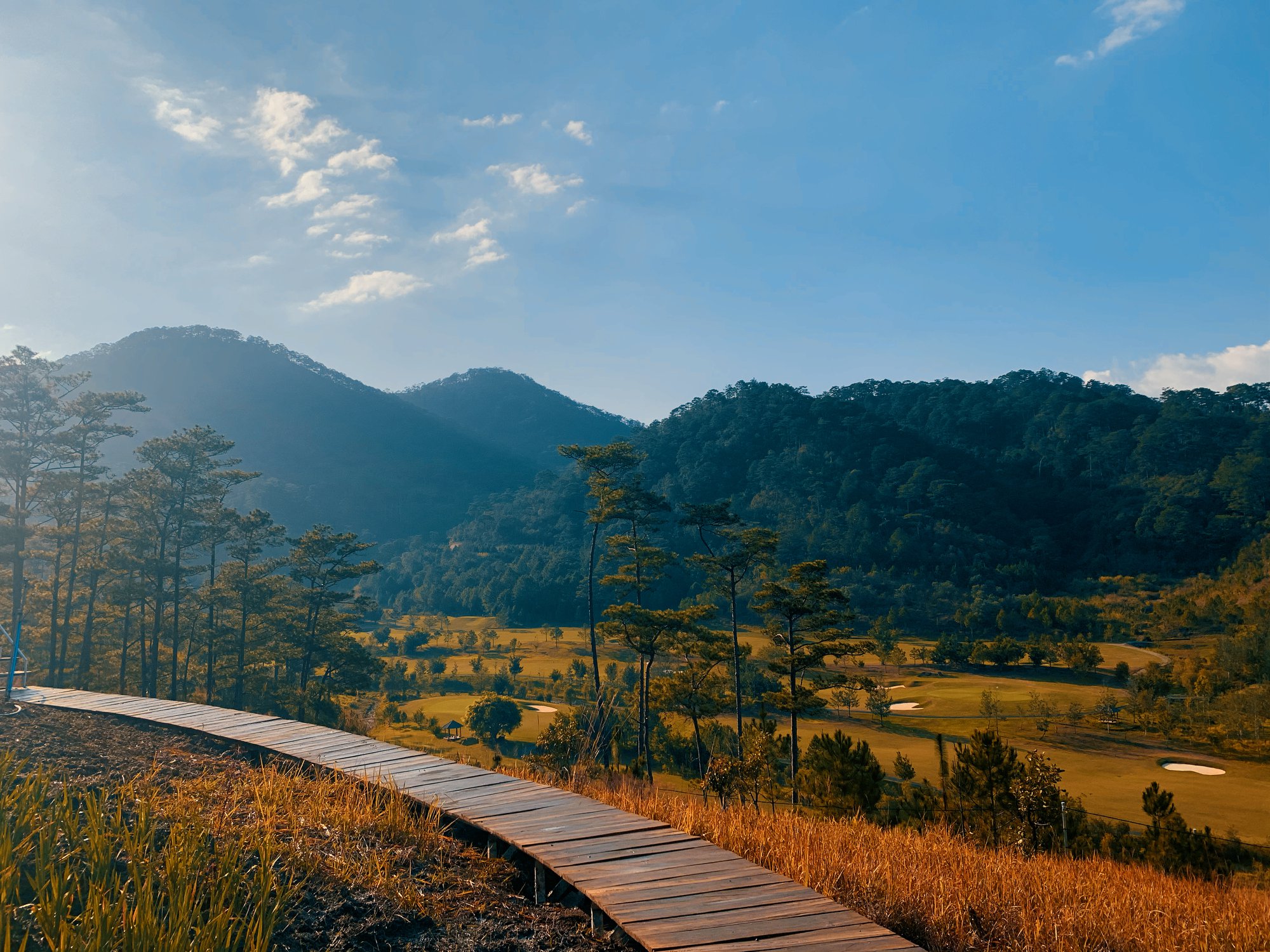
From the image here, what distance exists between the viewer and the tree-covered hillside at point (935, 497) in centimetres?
7219

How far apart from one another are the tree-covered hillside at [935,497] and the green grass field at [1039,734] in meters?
14.6

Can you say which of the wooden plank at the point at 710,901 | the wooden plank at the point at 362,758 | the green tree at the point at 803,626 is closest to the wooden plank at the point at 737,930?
the wooden plank at the point at 710,901

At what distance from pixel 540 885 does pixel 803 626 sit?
21.7 meters

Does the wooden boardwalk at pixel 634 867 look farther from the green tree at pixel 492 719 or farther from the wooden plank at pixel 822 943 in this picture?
the green tree at pixel 492 719

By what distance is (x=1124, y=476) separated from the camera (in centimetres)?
8562

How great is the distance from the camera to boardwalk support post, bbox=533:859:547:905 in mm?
3611

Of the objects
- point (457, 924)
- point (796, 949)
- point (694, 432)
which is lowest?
point (457, 924)

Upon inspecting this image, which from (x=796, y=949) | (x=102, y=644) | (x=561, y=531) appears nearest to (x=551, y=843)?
(x=796, y=949)

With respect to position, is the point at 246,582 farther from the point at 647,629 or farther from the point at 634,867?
the point at 634,867

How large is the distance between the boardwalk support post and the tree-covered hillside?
209 ft

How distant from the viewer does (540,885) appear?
3664mm

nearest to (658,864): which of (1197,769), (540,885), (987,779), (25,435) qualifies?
(540,885)

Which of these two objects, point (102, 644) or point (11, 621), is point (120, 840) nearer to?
point (11, 621)

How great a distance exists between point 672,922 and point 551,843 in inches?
43.7
